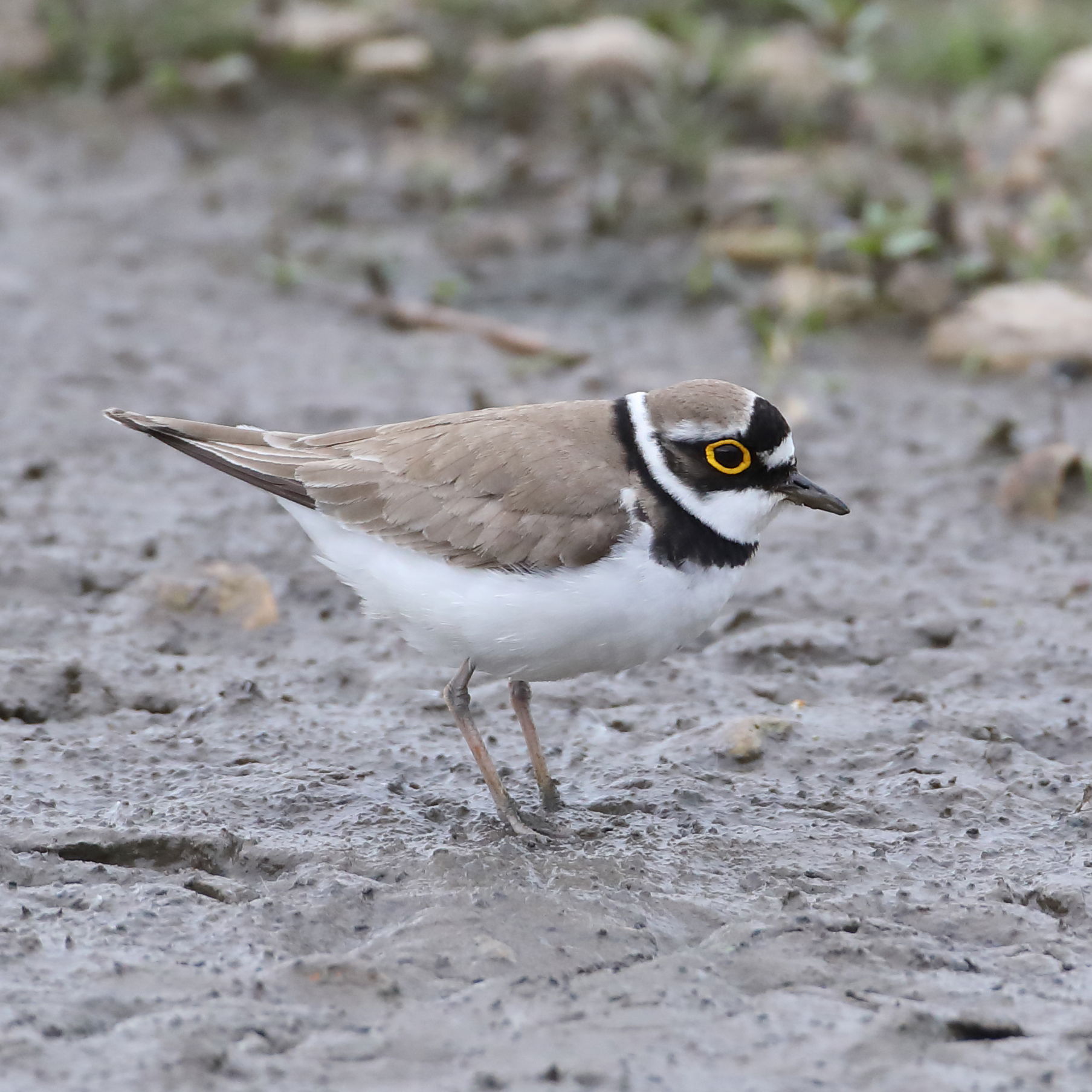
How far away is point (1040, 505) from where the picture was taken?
6957 mm

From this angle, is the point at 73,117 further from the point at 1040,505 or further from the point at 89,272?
the point at 1040,505

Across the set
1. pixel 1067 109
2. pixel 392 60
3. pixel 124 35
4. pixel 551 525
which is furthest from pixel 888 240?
pixel 124 35

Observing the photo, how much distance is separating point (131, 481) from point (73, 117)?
5172mm

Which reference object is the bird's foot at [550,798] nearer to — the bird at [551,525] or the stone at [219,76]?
the bird at [551,525]

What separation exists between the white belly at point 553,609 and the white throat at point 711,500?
0.14 meters

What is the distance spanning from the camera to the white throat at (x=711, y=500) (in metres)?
4.55

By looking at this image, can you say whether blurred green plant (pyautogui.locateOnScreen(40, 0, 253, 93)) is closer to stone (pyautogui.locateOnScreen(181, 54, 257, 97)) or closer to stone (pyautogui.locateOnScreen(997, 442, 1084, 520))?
stone (pyautogui.locateOnScreen(181, 54, 257, 97))

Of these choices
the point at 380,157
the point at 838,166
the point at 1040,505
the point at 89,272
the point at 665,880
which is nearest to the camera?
the point at 665,880

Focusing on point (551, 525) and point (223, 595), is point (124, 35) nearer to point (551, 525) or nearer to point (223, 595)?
point (223, 595)

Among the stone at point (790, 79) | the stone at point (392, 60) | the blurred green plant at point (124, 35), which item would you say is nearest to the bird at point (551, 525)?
the stone at point (790, 79)

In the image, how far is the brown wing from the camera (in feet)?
14.8

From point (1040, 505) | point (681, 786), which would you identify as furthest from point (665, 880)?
point (1040, 505)

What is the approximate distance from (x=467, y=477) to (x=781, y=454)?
3.16 feet

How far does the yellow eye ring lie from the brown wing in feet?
0.83
